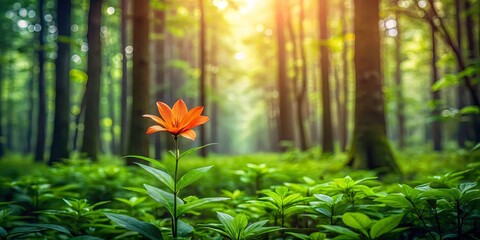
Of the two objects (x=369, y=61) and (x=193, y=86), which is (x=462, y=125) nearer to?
(x=369, y=61)

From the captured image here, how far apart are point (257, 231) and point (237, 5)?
42.9ft

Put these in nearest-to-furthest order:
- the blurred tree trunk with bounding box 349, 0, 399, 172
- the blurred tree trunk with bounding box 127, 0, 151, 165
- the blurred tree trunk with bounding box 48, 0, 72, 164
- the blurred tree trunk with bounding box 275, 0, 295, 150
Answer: the blurred tree trunk with bounding box 349, 0, 399, 172, the blurred tree trunk with bounding box 127, 0, 151, 165, the blurred tree trunk with bounding box 48, 0, 72, 164, the blurred tree trunk with bounding box 275, 0, 295, 150

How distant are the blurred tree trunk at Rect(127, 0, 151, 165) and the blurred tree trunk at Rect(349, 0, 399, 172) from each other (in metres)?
4.35

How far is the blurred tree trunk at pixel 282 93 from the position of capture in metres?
15.4

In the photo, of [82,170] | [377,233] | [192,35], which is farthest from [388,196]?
[192,35]

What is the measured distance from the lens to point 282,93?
15820 mm

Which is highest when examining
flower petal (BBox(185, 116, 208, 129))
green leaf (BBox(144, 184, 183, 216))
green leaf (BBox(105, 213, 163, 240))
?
flower petal (BBox(185, 116, 208, 129))

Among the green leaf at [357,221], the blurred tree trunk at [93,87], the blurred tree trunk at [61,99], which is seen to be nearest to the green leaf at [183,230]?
the green leaf at [357,221]

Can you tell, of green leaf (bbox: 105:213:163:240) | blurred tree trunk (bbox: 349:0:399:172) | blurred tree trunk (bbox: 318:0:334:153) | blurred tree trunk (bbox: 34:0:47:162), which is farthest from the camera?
blurred tree trunk (bbox: 34:0:47:162)

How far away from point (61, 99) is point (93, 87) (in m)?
1.84

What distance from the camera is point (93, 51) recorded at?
31.4 ft

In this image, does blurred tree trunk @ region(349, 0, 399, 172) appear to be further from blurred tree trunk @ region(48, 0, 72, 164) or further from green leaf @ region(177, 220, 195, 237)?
blurred tree trunk @ region(48, 0, 72, 164)

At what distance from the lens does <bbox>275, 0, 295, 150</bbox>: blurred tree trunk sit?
15391 millimetres

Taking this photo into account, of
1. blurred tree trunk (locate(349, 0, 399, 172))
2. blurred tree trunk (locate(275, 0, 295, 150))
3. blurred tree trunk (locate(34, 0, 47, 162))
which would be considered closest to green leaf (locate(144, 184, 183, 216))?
blurred tree trunk (locate(349, 0, 399, 172))
